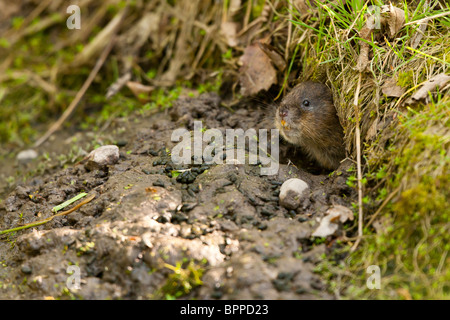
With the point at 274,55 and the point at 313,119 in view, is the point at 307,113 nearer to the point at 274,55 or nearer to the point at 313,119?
the point at 313,119

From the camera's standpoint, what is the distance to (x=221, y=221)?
333cm

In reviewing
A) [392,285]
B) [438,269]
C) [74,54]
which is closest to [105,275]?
[392,285]

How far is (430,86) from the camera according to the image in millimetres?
3398

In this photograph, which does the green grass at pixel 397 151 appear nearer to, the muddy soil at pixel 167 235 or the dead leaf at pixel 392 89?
the dead leaf at pixel 392 89

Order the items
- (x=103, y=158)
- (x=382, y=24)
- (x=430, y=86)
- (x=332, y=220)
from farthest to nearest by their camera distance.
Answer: (x=103, y=158)
(x=382, y=24)
(x=430, y=86)
(x=332, y=220)

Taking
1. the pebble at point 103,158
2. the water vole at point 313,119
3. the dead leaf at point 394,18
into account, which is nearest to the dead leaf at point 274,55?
the water vole at point 313,119

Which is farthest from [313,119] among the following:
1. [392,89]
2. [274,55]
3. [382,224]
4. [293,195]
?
[382,224]

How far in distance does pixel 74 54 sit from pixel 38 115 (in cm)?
104

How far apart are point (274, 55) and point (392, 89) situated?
1535mm

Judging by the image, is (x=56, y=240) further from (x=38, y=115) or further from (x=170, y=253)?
(x=38, y=115)

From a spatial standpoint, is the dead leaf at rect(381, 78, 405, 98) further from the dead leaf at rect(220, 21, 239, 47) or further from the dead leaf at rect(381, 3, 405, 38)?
the dead leaf at rect(220, 21, 239, 47)

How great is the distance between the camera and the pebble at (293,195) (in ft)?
11.6

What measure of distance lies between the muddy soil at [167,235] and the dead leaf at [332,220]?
7 cm
